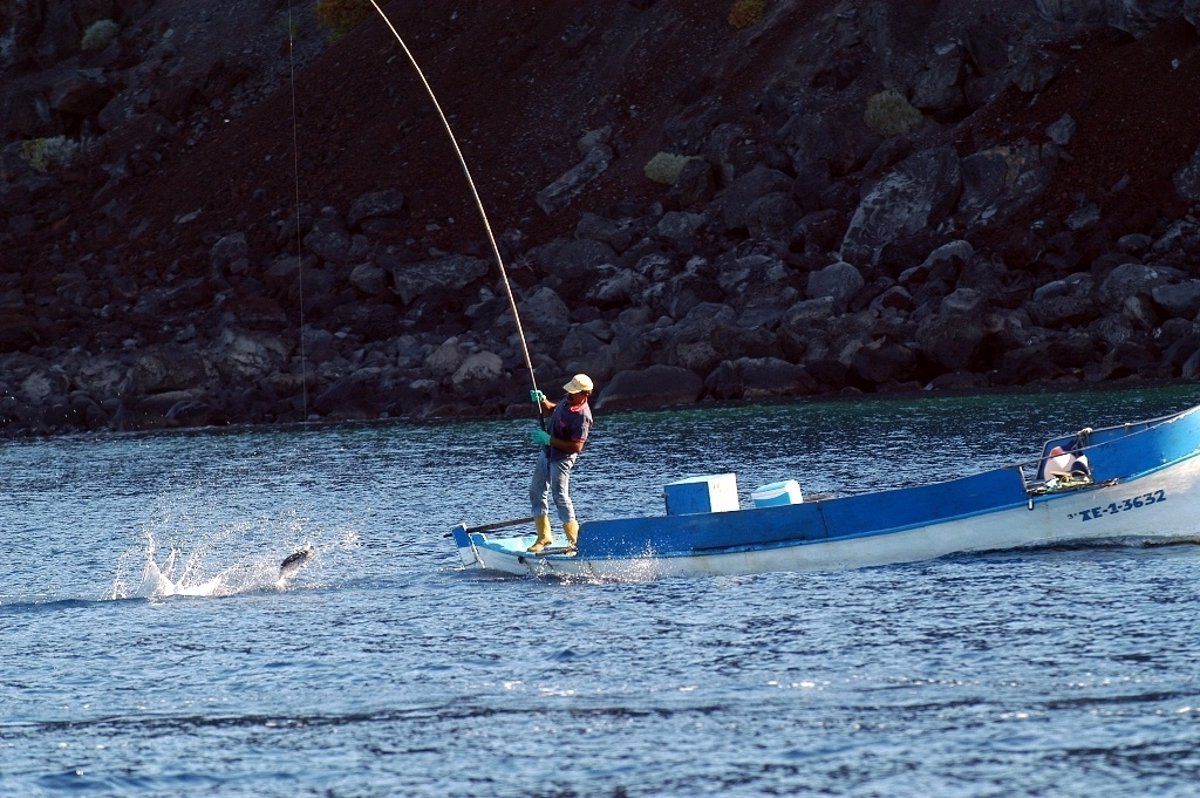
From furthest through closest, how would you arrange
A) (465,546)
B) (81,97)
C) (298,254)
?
(81,97)
(298,254)
(465,546)

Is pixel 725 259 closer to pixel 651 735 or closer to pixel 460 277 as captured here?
pixel 460 277

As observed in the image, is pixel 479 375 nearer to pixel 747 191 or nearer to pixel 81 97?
pixel 747 191

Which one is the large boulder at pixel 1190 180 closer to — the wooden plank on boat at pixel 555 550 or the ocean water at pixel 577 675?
the ocean water at pixel 577 675

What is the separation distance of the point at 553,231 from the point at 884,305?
20.0 m

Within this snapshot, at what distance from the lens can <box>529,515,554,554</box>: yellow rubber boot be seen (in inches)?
975

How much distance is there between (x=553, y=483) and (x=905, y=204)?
138ft

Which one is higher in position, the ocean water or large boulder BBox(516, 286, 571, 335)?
large boulder BBox(516, 286, 571, 335)

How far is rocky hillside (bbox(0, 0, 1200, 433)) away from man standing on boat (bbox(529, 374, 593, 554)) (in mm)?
29885

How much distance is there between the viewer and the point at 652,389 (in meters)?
56.1

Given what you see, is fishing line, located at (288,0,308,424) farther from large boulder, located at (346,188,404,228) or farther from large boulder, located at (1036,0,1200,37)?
large boulder, located at (1036,0,1200,37)

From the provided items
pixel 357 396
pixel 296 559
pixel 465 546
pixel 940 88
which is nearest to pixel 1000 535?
pixel 465 546

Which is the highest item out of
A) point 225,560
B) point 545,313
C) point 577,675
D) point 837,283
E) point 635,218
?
point 635,218

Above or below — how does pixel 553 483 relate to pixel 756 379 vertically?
below

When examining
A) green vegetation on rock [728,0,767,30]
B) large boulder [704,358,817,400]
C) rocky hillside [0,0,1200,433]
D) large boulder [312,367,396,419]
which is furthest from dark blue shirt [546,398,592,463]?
green vegetation on rock [728,0,767,30]
